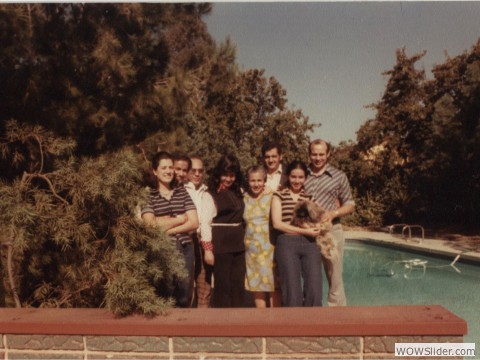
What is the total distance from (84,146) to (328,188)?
255 centimetres

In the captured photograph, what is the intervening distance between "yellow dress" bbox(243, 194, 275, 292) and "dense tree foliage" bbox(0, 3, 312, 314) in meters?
0.79

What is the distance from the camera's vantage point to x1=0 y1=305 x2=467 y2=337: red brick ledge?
2.51 m

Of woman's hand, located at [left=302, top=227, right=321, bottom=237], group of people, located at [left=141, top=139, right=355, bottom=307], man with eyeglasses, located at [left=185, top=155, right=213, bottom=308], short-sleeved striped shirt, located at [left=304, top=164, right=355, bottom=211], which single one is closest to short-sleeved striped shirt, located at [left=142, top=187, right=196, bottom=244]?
group of people, located at [left=141, top=139, right=355, bottom=307]

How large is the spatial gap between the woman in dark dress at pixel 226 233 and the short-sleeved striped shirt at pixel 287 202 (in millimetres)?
362

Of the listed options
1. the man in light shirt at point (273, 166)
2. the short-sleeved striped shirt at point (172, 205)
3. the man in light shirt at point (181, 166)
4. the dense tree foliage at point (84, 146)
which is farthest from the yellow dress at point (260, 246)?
the dense tree foliage at point (84, 146)

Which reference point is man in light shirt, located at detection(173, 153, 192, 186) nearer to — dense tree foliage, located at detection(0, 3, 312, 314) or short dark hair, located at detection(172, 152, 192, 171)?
short dark hair, located at detection(172, 152, 192, 171)

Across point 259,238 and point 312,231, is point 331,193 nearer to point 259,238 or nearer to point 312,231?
point 312,231

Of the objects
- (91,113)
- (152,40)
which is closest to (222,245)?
(91,113)

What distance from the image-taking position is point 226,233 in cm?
378

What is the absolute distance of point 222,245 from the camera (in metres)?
3.77

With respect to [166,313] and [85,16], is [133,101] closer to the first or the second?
[85,16]

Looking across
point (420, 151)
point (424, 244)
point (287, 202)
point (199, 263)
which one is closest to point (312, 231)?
point (287, 202)

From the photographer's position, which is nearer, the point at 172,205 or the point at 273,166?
the point at 172,205

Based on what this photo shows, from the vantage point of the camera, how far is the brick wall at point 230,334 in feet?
8.28
